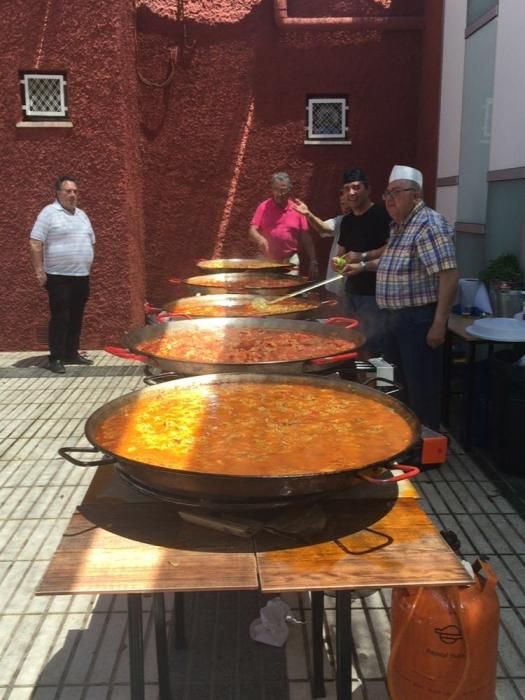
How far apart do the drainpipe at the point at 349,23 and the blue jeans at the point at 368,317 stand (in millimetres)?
4383

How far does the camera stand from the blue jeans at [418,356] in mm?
4504

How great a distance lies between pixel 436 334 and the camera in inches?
173

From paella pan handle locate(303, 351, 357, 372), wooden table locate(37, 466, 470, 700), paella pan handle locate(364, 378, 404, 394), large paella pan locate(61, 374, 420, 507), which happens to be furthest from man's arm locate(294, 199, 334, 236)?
wooden table locate(37, 466, 470, 700)

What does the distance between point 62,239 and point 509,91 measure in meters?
4.48

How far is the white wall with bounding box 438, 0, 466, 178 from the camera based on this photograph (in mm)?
7324

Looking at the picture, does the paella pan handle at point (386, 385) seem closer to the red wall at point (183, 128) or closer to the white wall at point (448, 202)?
the white wall at point (448, 202)

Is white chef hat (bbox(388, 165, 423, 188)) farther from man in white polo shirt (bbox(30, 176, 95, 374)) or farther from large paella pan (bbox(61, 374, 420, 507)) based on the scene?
man in white polo shirt (bbox(30, 176, 95, 374))

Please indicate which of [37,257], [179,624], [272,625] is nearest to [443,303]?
[272,625]

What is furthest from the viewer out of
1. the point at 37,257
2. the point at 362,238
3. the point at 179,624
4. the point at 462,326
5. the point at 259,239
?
the point at 259,239

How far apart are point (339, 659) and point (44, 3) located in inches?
300

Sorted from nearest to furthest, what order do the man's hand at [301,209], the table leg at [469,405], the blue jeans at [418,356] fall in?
1. the blue jeans at [418,356]
2. the table leg at [469,405]
3. the man's hand at [301,209]

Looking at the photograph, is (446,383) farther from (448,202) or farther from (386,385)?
(448,202)

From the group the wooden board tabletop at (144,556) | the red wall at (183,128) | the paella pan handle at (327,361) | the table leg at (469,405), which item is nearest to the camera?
the wooden board tabletop at (144,556)

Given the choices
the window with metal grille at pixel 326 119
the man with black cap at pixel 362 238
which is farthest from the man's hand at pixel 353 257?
the window with metal grille at pixel 326 119
